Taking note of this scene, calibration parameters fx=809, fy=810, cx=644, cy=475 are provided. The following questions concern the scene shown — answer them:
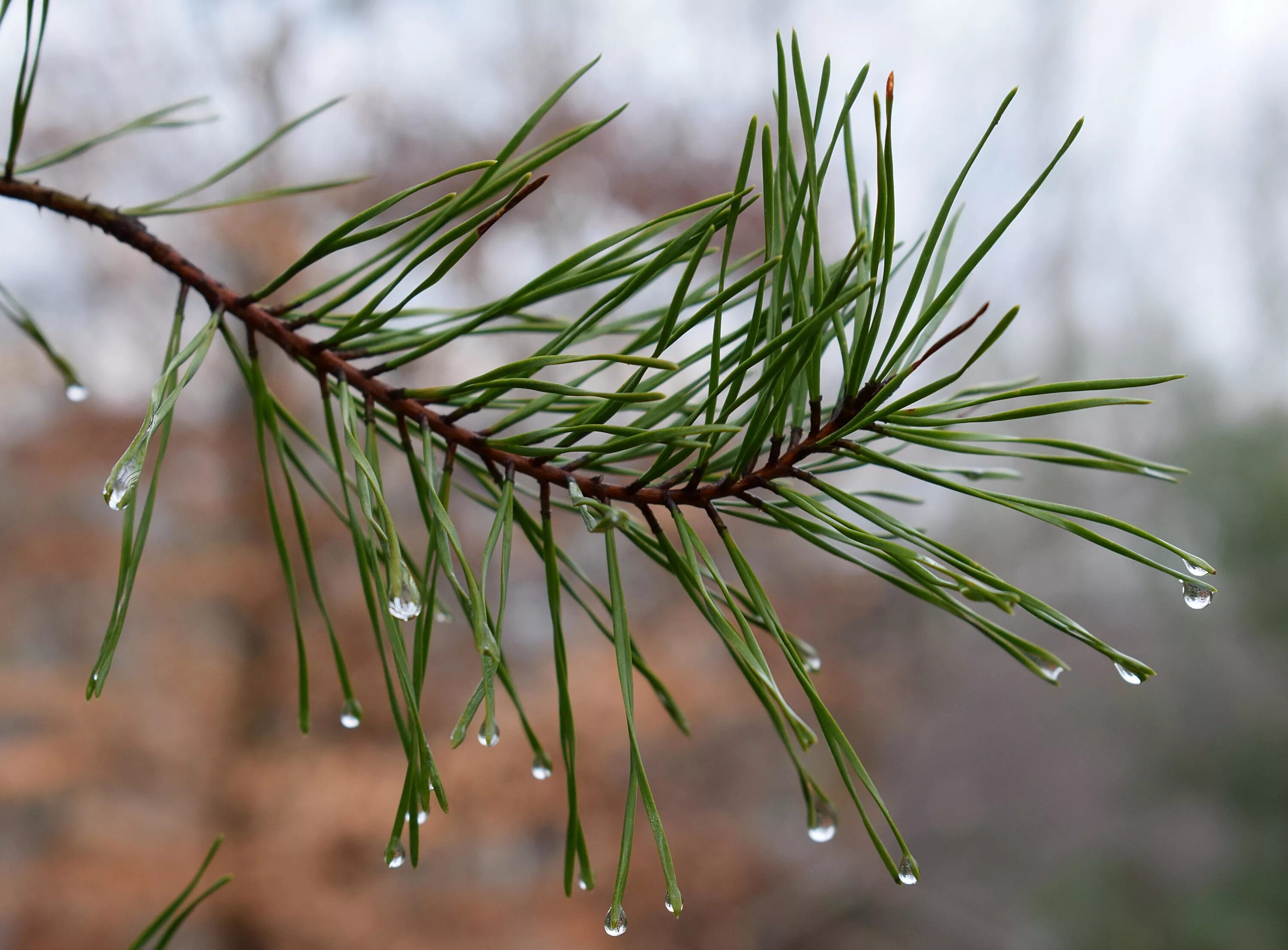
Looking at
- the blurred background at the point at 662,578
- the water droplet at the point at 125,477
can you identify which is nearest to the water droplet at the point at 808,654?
the water droplet at the point at 125,477

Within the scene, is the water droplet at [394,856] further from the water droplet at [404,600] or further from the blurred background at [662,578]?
the blurred background at [662,578]

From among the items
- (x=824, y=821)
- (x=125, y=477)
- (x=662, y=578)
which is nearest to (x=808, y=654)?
(x=824, y=821)

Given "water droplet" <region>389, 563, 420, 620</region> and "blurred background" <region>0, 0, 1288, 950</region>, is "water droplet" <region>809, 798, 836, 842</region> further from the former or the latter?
"blurred background" <region>0, 0, 1288, 950</region>

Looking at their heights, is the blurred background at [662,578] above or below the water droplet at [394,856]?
above

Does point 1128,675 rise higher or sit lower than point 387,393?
lower

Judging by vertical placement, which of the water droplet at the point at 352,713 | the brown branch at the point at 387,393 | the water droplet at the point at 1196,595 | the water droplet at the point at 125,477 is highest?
the brown branch at the point at 387,393

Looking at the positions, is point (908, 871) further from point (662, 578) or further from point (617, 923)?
point (662, 578)

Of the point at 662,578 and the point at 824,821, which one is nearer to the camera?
the point at 824,821
